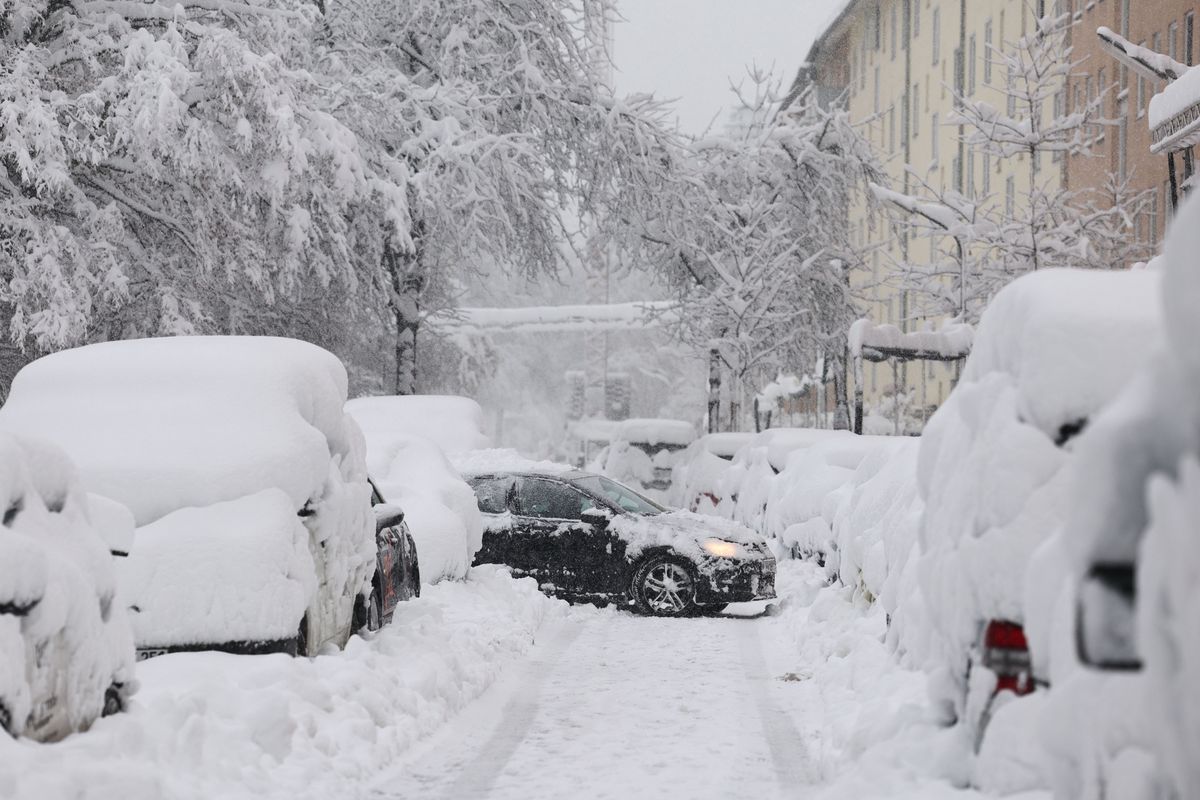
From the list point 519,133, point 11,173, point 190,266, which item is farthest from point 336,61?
point 11,173

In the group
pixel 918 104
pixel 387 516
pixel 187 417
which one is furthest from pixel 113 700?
pixel 918 104

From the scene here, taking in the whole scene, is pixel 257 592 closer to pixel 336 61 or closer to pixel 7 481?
pixel 7 481

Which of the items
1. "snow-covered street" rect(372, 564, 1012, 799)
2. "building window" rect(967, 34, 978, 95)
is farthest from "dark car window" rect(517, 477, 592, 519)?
"building window" rect(967, 34, 978, 95)

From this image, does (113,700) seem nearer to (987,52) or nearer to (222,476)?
(222,476)

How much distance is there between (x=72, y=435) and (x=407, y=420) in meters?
10.9

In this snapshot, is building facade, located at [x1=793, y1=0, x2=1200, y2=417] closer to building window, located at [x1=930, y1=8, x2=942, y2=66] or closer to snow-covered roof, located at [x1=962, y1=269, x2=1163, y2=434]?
building window, located at [x1=930, y1=8, x2=942, y2=66]

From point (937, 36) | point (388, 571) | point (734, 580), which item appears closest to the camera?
point (388, 571)

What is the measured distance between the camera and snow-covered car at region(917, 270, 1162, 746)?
467cm

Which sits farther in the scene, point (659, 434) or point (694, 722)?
point (659, 434)

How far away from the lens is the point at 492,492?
1564cm

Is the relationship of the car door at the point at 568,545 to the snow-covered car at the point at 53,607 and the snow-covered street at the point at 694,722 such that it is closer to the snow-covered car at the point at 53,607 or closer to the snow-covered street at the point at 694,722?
the snow-covered street at the point at 694,722

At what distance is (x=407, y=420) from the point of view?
A: 19.3 meters

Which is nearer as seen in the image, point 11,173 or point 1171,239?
point 1171,239

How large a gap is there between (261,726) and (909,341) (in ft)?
55.7
